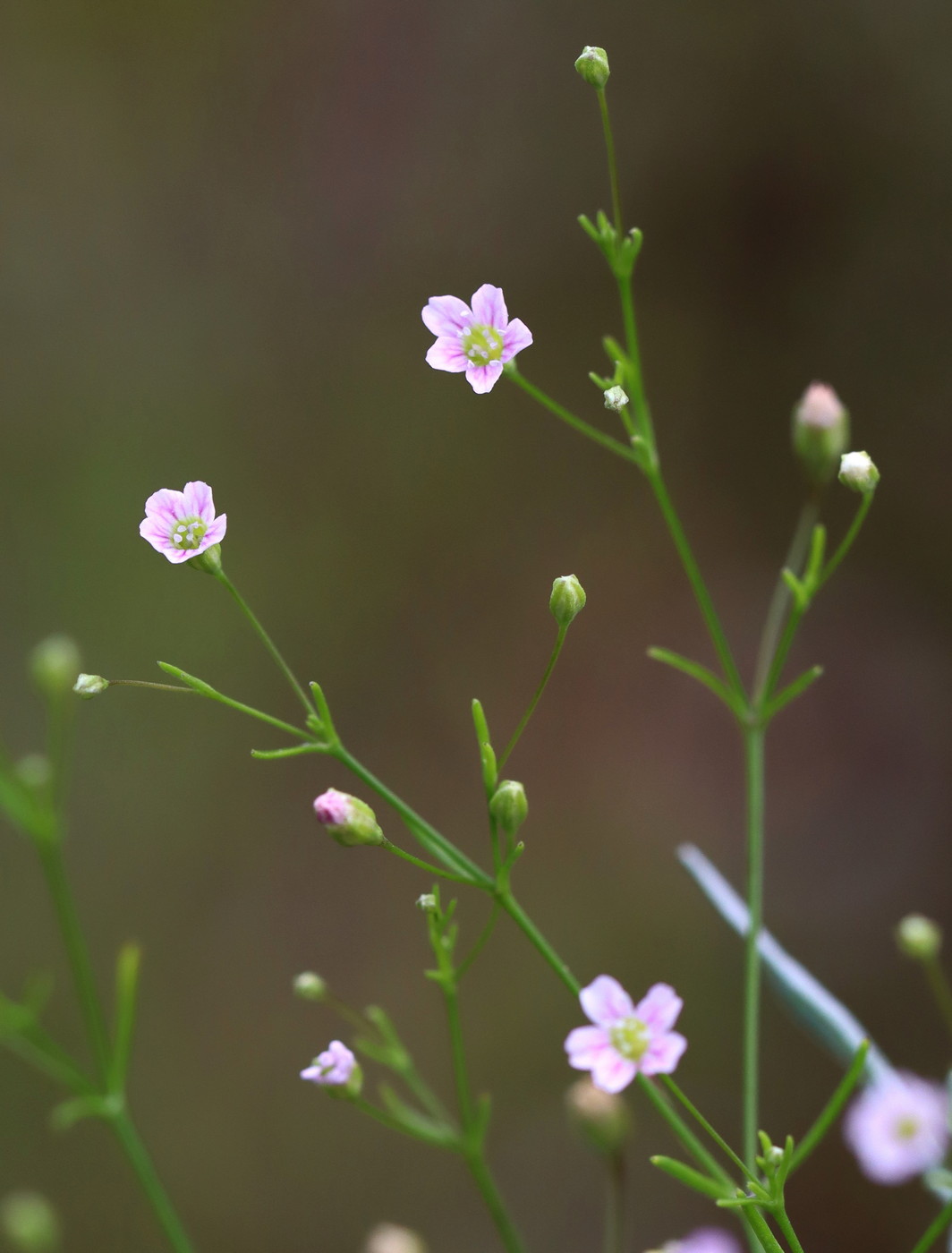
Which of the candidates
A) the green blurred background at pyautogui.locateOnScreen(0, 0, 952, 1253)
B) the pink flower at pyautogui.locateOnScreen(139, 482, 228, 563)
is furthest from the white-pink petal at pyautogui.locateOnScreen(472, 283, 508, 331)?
the green blurred background at pyautogui.locateOnScreen(0, 0, 952, 1253)

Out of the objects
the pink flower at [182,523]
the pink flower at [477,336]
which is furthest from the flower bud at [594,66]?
the pink flower at [182,523]

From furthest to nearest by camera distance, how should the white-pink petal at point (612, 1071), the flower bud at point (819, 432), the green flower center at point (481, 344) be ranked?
the flower bud at point (819, 432)
the green flower center at point (481, 344)
the white-pink petal at point (612, 1071)

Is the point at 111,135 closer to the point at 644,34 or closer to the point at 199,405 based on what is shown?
the point at 199,405

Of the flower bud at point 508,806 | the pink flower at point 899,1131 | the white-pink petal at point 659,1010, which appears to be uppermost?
the flower bud at point 508,806

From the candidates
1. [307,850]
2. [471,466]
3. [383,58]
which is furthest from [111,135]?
[307,850]

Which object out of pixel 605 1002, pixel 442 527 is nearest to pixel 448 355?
pixel 605 1002

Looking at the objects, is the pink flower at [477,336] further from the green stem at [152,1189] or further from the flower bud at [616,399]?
the green stem at [152,1189]

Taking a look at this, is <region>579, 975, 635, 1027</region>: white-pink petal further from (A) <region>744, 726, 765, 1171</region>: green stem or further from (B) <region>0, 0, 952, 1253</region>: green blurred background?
(B) <region>0, 0, 952, 1253</region>: green blurred background
